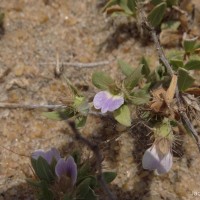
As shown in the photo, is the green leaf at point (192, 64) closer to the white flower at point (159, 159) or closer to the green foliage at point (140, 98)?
the green foliage at point (140, 98)

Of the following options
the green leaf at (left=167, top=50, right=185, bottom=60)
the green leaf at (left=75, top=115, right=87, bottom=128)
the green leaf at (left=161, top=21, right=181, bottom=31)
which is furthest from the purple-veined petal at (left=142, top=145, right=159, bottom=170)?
the green leaf at (left=161, top=21, right=181, bottom=31)

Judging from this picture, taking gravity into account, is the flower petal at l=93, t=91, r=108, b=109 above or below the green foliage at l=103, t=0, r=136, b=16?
below

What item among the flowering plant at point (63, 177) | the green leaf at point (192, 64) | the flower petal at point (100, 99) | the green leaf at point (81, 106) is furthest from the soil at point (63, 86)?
the green leaf at point (192, 64)

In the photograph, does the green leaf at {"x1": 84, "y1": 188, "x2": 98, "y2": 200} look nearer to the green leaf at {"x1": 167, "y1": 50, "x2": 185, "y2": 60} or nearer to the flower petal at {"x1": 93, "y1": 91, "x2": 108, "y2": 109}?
the flower petal at {"x1": 93, "y1": 91, "x2": 108, "y2": 109}

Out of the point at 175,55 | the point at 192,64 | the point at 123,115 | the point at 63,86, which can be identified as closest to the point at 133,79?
the point at 123,115

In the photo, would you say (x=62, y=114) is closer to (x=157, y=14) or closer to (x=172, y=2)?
(x=157, y=14)

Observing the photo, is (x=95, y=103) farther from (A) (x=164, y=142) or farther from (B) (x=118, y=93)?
(A) (x=164, y=142)
